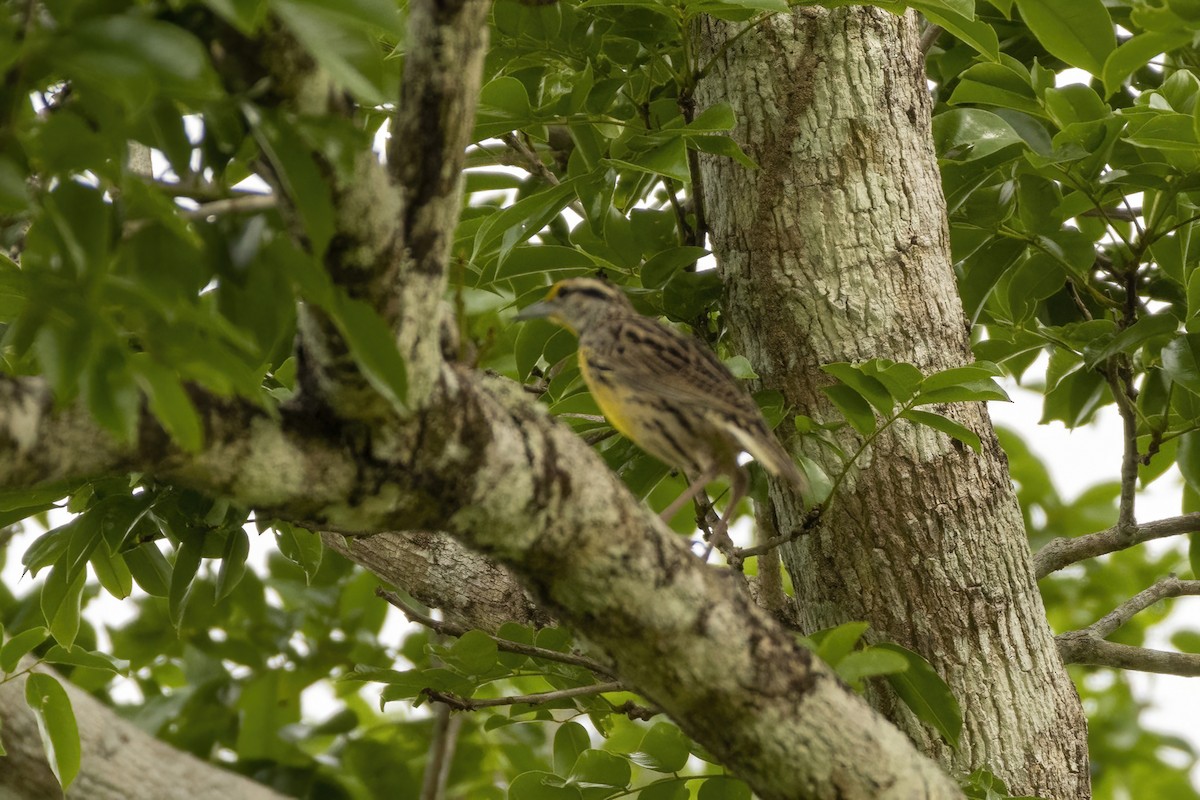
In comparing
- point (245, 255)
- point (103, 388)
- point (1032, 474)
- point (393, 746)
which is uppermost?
point (1032, 474)

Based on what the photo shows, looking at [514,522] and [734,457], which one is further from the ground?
[734,457]

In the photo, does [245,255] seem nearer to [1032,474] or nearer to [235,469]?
[235,469]

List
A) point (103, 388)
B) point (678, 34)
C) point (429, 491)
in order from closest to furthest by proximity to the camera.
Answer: point (103, 388) → point (429, 491) → point (678, 34)

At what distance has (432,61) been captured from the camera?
1.88m

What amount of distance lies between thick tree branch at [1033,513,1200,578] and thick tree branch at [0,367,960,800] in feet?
4.78

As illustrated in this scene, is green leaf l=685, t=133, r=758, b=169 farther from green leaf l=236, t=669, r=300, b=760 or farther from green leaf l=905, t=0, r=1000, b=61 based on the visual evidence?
green leaf l=236, t=669, r=300, b=760

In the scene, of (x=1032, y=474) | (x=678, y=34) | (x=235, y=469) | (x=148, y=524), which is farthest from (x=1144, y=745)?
(x=235, y=469)

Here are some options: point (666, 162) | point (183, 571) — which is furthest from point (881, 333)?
point (183, 571)

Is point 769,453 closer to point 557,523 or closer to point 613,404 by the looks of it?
point 613,404

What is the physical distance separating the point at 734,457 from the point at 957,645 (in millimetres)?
828

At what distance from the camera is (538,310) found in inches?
148

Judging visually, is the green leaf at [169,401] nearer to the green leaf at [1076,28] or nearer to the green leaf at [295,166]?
the green leaf at [295,166]

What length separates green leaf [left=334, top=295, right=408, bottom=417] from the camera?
1795 mm

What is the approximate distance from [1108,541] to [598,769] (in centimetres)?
180
